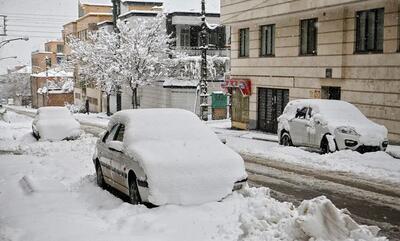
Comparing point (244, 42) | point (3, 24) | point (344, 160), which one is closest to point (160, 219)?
point (344, 160)

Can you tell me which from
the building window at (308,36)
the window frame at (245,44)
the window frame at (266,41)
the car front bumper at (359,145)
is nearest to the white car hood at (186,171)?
the car front bumper at (359,145)

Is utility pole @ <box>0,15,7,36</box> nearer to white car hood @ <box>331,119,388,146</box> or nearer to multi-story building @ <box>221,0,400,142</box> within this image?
multi-story building @ <box>221,0,400,142</box>

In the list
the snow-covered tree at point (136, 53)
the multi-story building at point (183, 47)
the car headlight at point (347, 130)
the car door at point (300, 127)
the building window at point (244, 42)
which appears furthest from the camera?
the snow-covered tree at point (136, 53)

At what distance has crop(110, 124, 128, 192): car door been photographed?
9.22m

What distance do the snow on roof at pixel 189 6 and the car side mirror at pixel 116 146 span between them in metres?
33.0

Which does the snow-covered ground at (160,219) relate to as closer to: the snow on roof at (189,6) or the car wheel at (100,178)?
the car wheel at (100,178)

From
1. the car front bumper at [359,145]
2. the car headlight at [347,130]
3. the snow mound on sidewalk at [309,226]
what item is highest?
the car headlight at [347,130]

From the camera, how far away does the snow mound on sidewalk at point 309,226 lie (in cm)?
648

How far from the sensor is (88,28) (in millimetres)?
62156

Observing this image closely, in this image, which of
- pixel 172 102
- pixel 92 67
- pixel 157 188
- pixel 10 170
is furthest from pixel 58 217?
pixel 92 67

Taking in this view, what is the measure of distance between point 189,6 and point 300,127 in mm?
31408

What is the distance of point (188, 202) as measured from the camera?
8.01 metres

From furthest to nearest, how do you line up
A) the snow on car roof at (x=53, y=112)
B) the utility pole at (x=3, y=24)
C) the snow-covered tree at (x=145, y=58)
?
the utility pole at (x=3, y=24) → the snow-covered tree at (x=145, y=58) → the snow on car roof at (x=53, y=112)

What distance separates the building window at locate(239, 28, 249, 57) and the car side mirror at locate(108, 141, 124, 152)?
62.7ft
